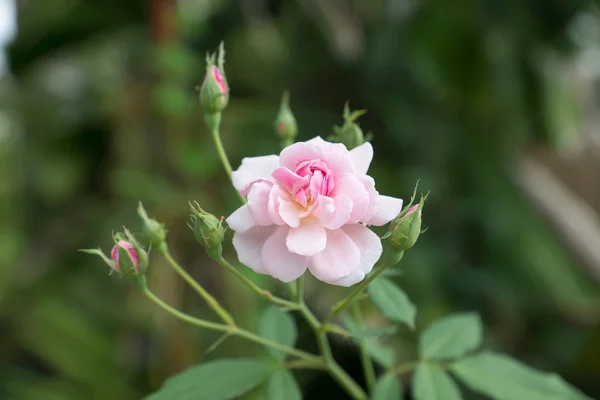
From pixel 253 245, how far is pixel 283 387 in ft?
0.45

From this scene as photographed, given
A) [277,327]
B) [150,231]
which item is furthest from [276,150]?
[150,231]

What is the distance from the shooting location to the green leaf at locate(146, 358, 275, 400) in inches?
15.7

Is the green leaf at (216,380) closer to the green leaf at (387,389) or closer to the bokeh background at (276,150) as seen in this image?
the green leaf at (387,389)

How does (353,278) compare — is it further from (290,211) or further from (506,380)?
(506,380)

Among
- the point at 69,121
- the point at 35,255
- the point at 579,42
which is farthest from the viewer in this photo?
the point at 35,255

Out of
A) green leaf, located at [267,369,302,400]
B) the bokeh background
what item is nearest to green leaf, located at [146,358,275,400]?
green leaf, located at [267,369,302,400]

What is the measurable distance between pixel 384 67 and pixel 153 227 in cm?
102

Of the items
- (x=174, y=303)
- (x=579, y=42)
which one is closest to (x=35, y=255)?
(x=174, y=303)

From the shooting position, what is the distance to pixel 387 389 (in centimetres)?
44

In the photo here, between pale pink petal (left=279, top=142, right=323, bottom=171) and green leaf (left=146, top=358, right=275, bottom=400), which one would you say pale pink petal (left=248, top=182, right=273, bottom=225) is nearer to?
pale pink petal (left=279, top=142, right=323, bottom=171)

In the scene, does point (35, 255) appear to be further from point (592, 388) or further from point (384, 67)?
point (592, 388)

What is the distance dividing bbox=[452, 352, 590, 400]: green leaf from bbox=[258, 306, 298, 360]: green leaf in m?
0.14

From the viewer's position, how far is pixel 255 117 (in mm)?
1216

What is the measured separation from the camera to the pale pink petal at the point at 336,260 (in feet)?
0.98
